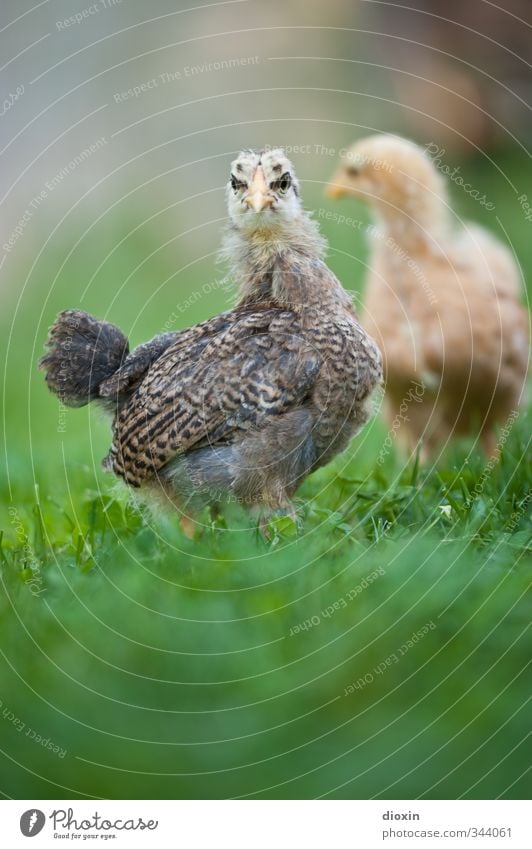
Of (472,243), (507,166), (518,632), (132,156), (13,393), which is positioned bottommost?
(518,632)

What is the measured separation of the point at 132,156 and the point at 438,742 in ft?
15.9

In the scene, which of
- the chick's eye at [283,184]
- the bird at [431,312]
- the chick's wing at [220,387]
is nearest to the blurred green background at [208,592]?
the chick's wing at [220,387]

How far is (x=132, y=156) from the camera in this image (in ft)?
21.8

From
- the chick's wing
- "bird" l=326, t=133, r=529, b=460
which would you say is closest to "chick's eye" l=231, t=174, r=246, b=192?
the chick's wing

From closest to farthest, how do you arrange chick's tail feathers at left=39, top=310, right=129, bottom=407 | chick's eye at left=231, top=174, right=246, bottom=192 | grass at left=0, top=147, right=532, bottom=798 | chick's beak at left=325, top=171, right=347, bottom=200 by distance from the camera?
1. grass at left=0, top=147, right=532, bottom=798
2. chick's eye at left=231, top=174, right=246, bottom=192
3. chick's tail feathers at left=39, top=310, right=129, bottom=407
4. chick's beak at left=325, top=171, right=347, bottom=200

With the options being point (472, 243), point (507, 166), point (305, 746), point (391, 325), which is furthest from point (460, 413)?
point (507, 166)

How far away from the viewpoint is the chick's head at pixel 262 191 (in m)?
3.30

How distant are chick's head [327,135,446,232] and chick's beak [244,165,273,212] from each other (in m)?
1.71

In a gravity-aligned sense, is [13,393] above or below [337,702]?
above

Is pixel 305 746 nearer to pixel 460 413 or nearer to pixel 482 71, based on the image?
pixel 460 413

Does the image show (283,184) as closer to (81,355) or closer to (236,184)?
(236,184)

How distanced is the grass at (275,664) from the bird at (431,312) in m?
1.42

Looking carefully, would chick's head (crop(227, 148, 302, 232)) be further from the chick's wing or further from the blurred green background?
the blurred green background

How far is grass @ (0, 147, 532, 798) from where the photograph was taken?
260 centimetres
